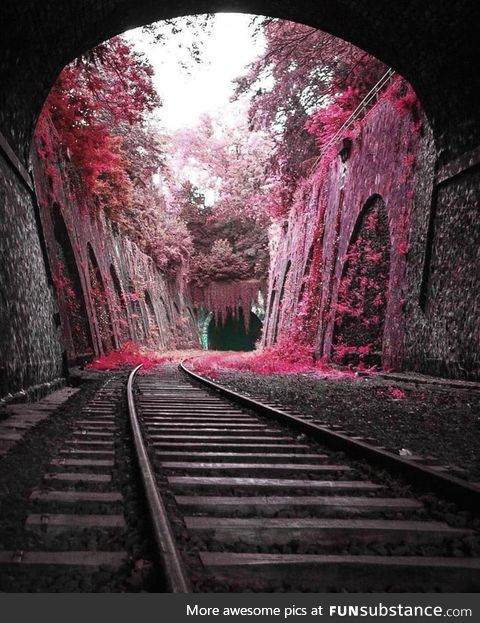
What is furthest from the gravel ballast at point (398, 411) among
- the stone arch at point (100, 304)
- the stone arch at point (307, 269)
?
the stone arch at point (307, 269)

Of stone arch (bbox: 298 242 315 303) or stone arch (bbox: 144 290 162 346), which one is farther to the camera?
stone arch (bbox: 144 290 162 346)

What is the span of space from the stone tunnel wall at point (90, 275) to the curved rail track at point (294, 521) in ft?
25.4

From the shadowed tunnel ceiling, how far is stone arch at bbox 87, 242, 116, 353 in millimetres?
10286

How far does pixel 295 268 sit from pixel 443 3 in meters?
15.6

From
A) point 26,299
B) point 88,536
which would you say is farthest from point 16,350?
point 88,536

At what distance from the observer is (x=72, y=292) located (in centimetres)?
1491

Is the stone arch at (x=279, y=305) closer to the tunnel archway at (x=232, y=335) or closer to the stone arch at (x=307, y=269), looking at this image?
the stone arch at (x=307, y=269)

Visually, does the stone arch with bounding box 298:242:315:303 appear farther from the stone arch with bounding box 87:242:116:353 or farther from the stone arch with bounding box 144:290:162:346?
the stone arch with bounding box 144:290:162:346

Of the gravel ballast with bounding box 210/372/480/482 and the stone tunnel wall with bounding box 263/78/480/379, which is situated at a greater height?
the stone tunnel wall with bounding box 263/78/480/379

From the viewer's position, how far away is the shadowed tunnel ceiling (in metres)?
6.84

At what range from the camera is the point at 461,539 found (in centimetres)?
254

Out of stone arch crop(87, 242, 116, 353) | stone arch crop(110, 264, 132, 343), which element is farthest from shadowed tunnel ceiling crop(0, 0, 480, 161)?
stone arch crop(110, 264, 132, 343)
